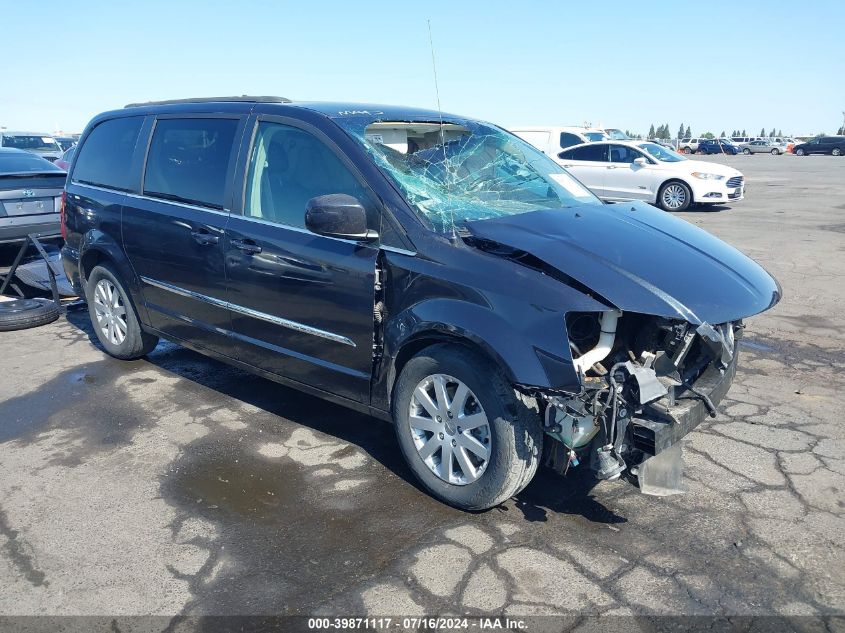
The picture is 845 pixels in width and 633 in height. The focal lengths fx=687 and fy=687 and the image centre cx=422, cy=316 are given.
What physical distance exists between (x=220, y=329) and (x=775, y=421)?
361 cm

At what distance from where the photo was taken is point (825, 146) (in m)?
53.6

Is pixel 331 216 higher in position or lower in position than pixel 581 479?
higher

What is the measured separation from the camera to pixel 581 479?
12.2ft

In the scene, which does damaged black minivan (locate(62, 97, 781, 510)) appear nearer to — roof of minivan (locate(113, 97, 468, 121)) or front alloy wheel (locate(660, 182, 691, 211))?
roof of minivan (locate(113, 97, 468, 121))

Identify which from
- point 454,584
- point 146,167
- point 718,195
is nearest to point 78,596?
point 454,584

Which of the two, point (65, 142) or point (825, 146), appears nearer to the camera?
point (65, 142)

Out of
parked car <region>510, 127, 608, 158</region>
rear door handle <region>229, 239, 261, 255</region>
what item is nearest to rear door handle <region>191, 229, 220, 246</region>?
rear door handle <region>229, 239, 261, 255</region>

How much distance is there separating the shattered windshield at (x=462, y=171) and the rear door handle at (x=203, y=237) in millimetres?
1117

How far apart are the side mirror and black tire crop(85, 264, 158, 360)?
254cm

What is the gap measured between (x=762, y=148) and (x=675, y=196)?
178ft

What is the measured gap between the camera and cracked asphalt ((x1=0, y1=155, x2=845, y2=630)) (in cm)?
280

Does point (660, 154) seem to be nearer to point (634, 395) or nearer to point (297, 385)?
point (297, 385)

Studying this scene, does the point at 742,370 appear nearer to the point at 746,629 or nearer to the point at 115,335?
the point at 746,629

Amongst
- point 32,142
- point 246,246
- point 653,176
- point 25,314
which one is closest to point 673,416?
point 246,246
